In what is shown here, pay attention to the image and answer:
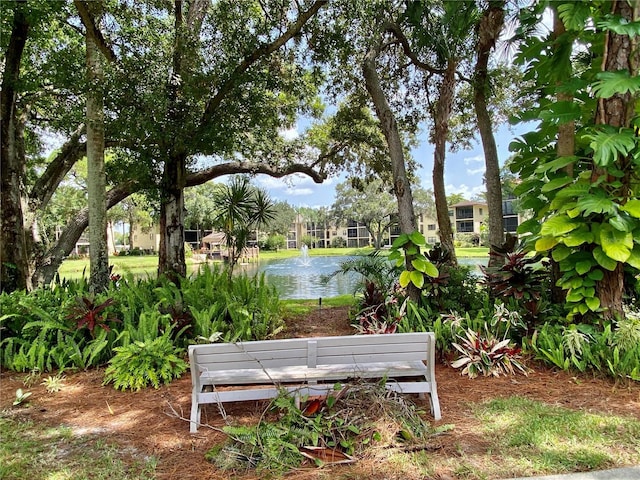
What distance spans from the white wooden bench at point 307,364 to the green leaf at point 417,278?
184 cm

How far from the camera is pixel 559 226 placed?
3.77 meters

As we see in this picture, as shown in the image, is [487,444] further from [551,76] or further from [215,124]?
[215,124]

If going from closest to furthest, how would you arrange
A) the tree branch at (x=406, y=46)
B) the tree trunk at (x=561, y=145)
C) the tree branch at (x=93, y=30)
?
the tree trunk at (x=561, y=145) < the tree branch at (x=93, y=30) < the tree branch at (x=406, y=46)

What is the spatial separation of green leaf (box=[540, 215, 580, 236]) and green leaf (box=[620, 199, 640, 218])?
40 centimetres

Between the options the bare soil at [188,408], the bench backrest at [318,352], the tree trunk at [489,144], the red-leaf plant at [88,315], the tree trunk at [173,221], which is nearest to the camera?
the bare soil at [188,408]

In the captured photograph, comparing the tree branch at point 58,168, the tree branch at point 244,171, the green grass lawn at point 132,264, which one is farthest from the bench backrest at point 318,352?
the tree branch at point 58,168

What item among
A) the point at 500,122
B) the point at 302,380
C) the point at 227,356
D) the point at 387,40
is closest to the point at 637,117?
the point at 302,380

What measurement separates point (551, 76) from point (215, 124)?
183 inches

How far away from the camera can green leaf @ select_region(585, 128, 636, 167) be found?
336 cm

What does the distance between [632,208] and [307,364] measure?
3.28 m

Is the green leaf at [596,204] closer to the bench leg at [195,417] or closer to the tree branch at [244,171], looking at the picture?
the bench leg at [195,417]

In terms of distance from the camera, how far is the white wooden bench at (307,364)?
2.80 meters

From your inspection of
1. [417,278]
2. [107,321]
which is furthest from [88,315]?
[417,278]

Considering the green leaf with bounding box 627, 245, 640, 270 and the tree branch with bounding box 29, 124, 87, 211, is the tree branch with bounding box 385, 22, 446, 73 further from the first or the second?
the tree branch with bounding box 29, 124, 87, 211
